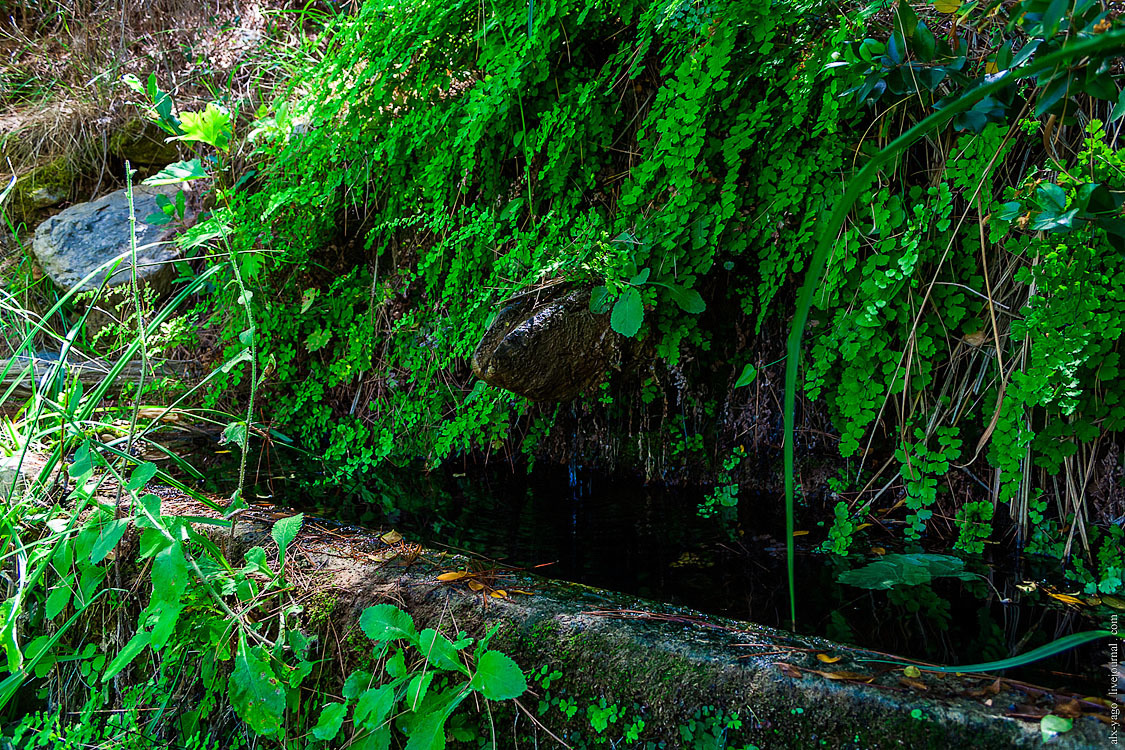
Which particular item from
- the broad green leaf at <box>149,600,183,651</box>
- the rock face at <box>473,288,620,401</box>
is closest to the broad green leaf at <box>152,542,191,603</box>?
the broad green leaf at <box>149,600,183,651</box>

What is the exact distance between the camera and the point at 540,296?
85.4 inches

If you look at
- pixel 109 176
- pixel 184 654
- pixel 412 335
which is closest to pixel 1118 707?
pixel 184 654

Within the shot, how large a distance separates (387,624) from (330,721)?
0.59ft

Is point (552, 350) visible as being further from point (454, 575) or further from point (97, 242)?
point (97, 242)

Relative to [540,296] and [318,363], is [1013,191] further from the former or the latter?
[318,363]

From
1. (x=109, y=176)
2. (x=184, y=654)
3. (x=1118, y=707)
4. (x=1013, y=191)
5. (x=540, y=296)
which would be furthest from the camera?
(x=109, y=176)

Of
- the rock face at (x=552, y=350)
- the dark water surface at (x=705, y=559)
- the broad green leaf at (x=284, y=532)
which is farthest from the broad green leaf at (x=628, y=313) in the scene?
the broad green leaf at (x=284, y=532)

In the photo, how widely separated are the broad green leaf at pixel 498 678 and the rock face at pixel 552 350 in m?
1.06

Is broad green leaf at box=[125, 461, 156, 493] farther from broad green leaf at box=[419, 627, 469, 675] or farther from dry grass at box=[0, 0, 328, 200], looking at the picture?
dry grass at box=[0, 0, 328, 200]

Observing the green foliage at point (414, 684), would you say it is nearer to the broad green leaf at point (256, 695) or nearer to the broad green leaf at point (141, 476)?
the broad green leaf at point (256, 695)

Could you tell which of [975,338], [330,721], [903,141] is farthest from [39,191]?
[903,141]

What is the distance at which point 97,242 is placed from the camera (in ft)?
12.4

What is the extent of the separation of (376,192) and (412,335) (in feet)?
1.94

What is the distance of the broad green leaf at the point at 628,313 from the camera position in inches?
72.0
